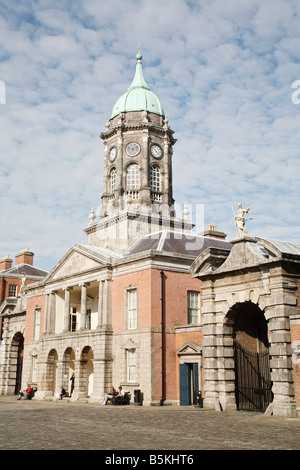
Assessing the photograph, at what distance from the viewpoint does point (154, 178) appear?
4059cm

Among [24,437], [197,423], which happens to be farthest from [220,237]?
[24,437]

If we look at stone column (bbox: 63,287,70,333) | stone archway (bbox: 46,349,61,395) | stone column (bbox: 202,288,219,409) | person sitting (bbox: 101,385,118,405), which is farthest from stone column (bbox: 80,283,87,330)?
stone column (bbox: 202,288,219,409)

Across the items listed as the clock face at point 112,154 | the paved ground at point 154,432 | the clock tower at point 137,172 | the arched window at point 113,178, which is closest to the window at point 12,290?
the clock tower at point 137,172

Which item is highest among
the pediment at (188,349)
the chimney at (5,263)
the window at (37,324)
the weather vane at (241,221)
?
the chimney at (5,263)

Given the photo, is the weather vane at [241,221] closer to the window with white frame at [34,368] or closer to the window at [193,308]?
the window at [193,308]

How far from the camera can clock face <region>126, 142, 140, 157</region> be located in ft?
132

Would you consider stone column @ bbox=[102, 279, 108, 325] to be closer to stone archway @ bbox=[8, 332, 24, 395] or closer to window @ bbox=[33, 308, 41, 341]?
window @ bbox=[33, 308, 41, 341]

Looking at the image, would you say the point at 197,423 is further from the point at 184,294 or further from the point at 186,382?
the point at 184,294

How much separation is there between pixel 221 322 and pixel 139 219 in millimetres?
16971

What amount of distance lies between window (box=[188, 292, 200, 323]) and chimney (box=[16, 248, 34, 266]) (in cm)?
3382

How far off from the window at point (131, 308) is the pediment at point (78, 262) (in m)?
2.78

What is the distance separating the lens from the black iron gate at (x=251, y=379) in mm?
22062

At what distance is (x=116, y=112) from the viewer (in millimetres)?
42750

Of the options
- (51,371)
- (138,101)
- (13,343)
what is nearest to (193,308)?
(51,371)
